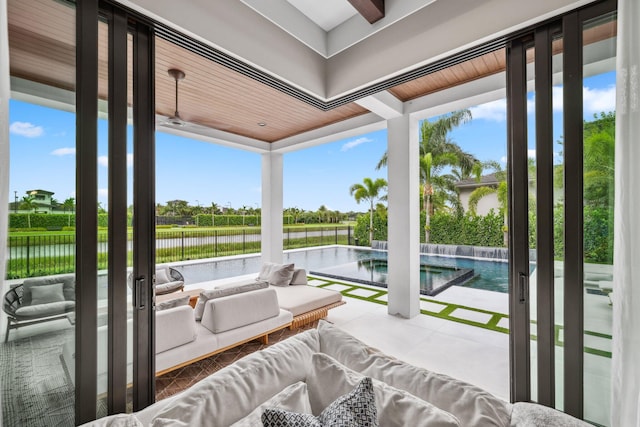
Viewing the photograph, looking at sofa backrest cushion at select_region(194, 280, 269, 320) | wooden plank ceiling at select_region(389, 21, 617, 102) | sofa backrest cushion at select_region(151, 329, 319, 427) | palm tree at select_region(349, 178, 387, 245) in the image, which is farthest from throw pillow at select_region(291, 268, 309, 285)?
palm tree at select_region(349, 178, 387, 245)

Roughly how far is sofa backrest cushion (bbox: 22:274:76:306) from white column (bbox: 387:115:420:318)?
11.1ft

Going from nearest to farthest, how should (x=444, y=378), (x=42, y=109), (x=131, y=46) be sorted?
(x=444, y=378), (x=42, y=109), (x=131, y=46)

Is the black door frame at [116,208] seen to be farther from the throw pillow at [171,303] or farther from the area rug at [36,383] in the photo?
the throw pillow at [171,303]

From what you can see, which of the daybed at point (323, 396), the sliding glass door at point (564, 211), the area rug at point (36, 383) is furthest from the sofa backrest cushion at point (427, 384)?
the area rug at point (36, 383)

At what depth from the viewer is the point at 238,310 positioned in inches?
106

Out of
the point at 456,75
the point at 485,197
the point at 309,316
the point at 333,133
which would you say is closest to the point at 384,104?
the point at 456,75

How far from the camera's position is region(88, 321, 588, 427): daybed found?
993 mm

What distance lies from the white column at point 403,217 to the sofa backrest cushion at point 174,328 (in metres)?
2.61

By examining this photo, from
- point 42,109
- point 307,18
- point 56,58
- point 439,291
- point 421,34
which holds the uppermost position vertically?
point 307,18

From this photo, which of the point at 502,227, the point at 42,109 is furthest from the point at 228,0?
the point at 502,227

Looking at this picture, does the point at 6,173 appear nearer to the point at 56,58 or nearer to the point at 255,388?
the point at 56,58

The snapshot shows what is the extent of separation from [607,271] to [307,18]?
2.74 m

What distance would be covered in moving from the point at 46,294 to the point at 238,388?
97 centimetres

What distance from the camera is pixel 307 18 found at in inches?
98.2
